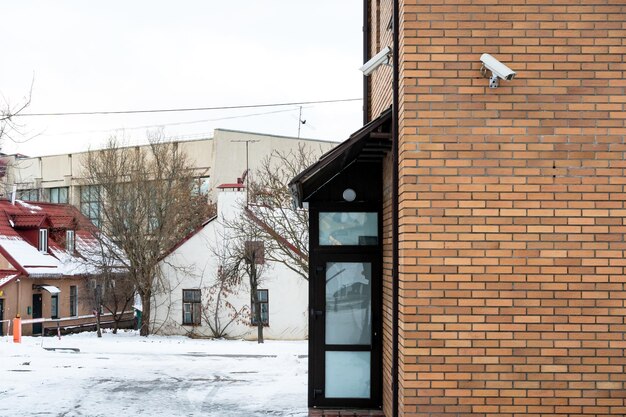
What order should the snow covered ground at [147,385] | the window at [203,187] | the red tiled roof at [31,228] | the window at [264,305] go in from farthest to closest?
1. the window at [203,187]
2. the red tiled roof at [31,228]
3. the window at [264,305]
4. the snow covered ground at [147,385]

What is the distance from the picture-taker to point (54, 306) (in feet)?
115

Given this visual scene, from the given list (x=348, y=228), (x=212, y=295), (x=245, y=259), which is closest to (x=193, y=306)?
(x=212, y=295)

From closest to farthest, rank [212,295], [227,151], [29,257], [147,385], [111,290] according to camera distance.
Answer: [147,385] < [212,295] < [111,290] < [29,257] < [227,151]

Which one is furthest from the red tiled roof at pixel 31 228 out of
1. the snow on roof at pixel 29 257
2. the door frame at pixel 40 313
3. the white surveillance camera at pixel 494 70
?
the white surveillance camera at pixel 494 70

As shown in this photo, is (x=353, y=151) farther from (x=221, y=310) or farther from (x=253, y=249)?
(x=221, y=310)

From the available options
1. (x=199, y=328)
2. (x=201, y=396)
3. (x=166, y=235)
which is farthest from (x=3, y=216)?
(x=201, y=396)

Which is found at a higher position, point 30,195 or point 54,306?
point 30,195

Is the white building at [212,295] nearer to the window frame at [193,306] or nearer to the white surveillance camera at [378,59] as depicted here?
the window frame at [193,306]

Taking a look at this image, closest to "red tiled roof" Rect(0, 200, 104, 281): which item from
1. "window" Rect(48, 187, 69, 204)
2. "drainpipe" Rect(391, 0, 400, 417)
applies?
"window" Rect(48, 187, 69, 204)

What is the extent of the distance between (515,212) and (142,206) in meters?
28.6

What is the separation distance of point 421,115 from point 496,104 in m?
0.64

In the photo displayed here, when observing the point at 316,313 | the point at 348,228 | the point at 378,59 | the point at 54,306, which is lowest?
the point at 54,306

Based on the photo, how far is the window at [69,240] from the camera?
124 ft

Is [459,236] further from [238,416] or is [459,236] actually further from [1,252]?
[1,252]
